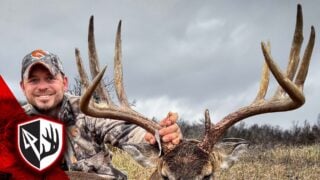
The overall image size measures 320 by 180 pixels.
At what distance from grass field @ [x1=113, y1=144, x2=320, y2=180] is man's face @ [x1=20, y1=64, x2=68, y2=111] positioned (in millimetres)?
4191

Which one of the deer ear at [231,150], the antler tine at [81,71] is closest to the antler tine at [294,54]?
the deer ear at [231,150]

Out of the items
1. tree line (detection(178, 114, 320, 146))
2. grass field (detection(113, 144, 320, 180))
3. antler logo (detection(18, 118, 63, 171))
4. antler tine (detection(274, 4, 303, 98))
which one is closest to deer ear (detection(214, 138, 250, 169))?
antler tine (detection(274, 4, 303, 98))

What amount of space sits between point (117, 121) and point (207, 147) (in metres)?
1.04

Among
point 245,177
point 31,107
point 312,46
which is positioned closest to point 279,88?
point 312,46

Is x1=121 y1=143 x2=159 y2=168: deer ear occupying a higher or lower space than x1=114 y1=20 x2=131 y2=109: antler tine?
lower

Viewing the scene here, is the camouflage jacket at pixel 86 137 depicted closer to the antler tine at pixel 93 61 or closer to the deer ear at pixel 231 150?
the antler tine at pixel 93 61

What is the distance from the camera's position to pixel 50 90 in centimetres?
584

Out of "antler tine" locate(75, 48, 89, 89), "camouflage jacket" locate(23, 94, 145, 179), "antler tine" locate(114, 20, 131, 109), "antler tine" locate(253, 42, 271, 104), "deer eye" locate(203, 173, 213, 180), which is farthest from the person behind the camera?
"camouflage jacket" locate(23, 94, 145, 179)

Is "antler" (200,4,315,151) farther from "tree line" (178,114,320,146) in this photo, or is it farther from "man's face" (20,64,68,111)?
"tree line" (178,114,320,146)

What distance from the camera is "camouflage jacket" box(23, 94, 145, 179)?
5.95 metres

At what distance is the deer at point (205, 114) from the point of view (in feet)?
16.8

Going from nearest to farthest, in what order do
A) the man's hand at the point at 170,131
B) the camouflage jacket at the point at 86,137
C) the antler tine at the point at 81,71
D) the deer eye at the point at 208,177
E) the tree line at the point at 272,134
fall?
the man's hand at the point at 170,131 → the deer eye at the point at 208,177 → the antler tine at the point at 81,71 → the camouflage jacket at the point at 86,137 → the tree line at the point at 272,134

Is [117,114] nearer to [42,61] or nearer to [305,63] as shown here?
[42,61]

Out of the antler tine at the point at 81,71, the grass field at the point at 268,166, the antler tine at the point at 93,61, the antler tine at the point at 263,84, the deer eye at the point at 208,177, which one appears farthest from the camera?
the grass field at the point at 268,166
